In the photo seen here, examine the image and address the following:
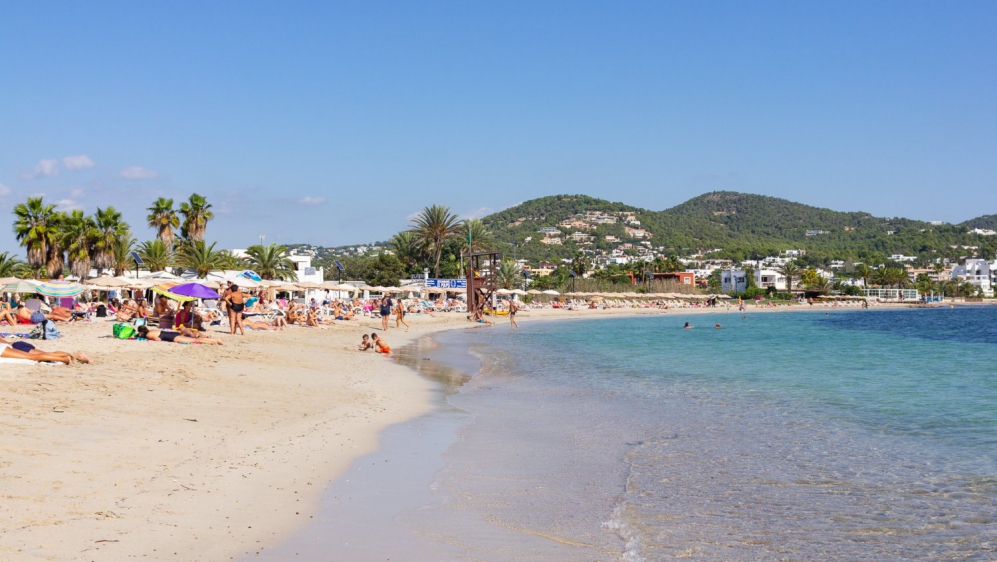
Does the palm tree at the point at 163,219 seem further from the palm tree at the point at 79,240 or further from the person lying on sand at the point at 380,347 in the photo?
the person lying on sand at the point at 380,347

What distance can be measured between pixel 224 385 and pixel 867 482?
8.30m

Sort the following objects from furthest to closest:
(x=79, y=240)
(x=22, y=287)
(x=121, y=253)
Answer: (x=121, y=253) < (x=79, y=240) < (x=22, y=287)

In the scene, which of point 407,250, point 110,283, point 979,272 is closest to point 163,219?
point 110,283

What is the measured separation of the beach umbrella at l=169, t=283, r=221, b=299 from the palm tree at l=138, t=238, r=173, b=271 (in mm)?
31218

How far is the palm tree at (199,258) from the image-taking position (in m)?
45.0

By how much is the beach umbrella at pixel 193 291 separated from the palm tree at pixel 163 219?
28.4 metres

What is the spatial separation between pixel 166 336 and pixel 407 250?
56.5 metres

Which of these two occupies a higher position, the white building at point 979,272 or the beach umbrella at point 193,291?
the white building at point 979,272

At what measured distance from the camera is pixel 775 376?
17.2 m

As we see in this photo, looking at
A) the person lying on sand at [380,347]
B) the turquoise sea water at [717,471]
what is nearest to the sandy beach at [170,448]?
the turquoise sea water at [717,471]

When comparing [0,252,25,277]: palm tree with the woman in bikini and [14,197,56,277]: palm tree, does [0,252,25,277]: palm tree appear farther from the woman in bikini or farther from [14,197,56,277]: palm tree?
the woman in bikini

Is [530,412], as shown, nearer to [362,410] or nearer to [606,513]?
[362,410]

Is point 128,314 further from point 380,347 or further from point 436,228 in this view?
point 436,228

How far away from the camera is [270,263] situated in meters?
53.8
